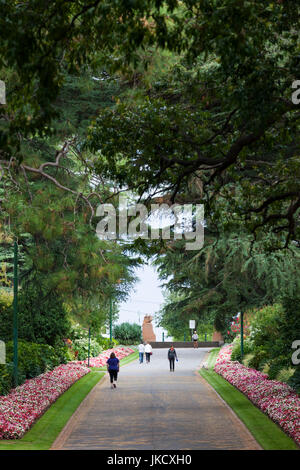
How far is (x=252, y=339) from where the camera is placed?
115 feet

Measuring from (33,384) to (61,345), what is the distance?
37.6ft

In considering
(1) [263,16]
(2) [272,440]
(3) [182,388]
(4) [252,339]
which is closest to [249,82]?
(1) [263,16]

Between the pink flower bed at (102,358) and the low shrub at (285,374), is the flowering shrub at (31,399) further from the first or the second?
the low shrub at (285,374)

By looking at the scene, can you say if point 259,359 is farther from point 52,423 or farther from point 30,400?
point 52,423

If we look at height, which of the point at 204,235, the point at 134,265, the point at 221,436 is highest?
the point at 204,235

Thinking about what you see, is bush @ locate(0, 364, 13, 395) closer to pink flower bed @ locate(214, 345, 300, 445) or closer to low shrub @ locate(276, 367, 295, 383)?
pink flower bed @ locate(214, 345, 300, 445)

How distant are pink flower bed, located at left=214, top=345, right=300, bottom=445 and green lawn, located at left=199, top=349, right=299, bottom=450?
165 mm

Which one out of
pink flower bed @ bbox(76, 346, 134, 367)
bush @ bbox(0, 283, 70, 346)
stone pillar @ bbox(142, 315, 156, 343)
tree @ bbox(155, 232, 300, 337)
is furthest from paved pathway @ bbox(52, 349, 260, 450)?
stone pillar @ bbox(142, 315, 156, 343)

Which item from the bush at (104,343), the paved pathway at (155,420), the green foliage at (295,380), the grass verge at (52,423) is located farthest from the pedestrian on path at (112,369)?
the bush at (104,343)

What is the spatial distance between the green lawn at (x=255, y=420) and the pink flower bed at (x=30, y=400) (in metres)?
5.76

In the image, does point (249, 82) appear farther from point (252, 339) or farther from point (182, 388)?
point (252, 339)

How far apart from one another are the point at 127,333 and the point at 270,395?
42.4 meters

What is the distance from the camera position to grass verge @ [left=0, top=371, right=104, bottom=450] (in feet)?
51.3

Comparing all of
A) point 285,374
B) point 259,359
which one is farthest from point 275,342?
point 285,374
